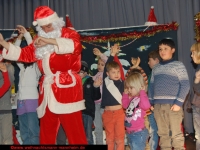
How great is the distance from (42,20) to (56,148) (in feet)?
4.36

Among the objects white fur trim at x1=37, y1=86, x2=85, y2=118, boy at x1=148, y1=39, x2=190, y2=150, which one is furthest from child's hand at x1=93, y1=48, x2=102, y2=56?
white fur trim at x1=37, y1=86, x2=85, y2=118

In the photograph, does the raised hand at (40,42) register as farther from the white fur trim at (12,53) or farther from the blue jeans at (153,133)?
the blue jeans at (153,133)

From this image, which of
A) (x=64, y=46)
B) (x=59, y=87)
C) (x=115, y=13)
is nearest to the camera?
(x=64, y=46)

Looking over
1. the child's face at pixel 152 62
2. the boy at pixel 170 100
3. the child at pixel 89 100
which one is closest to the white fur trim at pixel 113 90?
the child at pixel 89 100

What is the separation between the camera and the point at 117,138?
4066 mm

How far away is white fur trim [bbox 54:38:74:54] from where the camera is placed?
3240 millimetres

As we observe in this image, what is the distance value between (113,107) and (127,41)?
129 cm

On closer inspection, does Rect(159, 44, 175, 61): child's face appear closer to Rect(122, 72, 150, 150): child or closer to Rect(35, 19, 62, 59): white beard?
Rect(122, 72, 150, 150): child

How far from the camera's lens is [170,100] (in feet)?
12.5

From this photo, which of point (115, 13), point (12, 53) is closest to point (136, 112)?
point (12, 53)

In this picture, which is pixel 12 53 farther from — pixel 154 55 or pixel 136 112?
pixel 154 55

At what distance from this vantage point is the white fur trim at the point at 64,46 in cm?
324

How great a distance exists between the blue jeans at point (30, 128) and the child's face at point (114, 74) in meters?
1.08

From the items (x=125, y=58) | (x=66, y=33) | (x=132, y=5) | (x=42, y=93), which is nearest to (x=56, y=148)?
(x=42, y=93)
